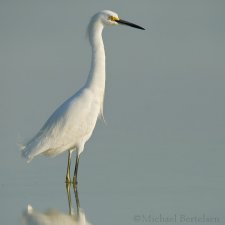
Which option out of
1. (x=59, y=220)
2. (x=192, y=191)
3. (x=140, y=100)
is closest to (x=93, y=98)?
(x=192, y=191)

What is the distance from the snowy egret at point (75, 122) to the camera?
31.4 feet

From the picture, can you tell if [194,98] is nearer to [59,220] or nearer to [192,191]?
[192,191]

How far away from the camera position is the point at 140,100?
14.5m

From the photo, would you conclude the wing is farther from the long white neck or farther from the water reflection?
the water reflection

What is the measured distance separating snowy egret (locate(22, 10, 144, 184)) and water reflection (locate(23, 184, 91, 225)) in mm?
1544

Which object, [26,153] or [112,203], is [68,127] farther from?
[112,203]

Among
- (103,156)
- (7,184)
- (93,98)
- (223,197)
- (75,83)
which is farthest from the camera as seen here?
(75,83)

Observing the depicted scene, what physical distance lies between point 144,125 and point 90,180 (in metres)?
3.43

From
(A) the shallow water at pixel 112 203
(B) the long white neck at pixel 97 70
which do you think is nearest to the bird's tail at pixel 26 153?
(A) the shallow water at pixel 112 203

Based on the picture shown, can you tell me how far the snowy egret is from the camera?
9.57m

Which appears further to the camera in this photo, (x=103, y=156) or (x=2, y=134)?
(x=2, y=134)

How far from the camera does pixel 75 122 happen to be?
Result: 9734 mm

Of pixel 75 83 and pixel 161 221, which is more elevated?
pixel 75 83

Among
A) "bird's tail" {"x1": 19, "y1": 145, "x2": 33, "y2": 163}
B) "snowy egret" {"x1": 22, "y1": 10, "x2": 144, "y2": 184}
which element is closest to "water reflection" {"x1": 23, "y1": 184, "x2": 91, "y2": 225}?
"bird's tail" {"x1": 19, "y1": 145, "x2": 33, "y2": 163}
